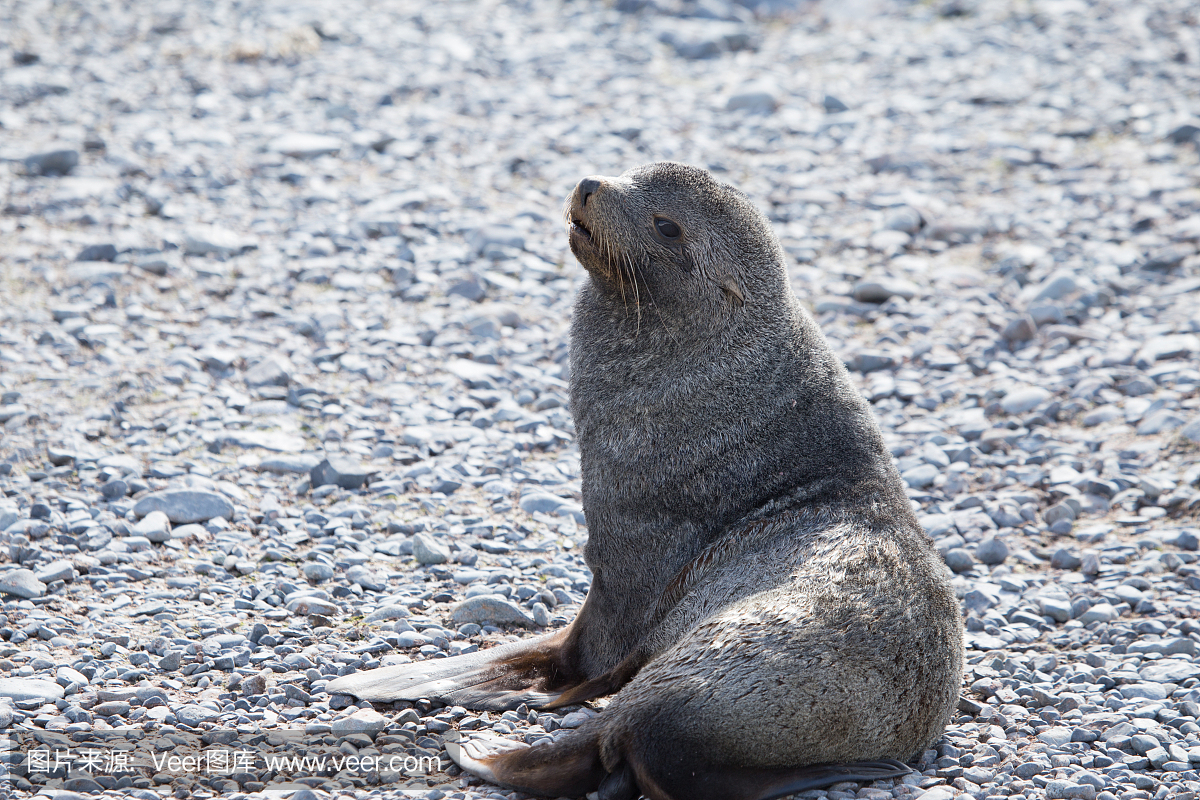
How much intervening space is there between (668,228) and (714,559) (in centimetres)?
147

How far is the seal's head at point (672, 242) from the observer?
505cm

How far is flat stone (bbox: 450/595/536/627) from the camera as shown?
5.43 metres

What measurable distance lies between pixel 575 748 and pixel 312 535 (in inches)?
95.6

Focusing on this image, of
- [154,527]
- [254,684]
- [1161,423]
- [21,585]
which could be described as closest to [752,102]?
[1161,423]

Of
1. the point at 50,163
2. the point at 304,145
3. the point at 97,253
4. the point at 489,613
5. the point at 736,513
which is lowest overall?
the point at 489,613

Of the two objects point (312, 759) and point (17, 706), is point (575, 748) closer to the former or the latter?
point (312, 759)

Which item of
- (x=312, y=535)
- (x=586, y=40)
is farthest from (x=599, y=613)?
(x=586, y=40)

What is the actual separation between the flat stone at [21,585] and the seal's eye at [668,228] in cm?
316

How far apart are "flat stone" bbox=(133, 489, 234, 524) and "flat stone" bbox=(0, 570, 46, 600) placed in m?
0.76

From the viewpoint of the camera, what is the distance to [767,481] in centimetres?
472

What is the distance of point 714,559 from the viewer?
4.60 m

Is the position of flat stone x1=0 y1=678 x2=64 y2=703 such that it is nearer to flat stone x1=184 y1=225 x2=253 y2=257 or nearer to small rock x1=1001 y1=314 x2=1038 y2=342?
flat stone x1=184 y1=225 x2=253 y2=257

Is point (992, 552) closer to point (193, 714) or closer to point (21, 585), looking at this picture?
point (193, 714)

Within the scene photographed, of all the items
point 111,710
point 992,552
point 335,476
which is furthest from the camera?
point 335,476
